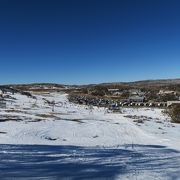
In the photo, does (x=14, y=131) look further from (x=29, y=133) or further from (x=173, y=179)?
(x=173, y=179)

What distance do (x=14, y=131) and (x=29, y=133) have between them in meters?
1.36

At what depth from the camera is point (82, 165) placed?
14094 mm

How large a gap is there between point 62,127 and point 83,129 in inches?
80.8

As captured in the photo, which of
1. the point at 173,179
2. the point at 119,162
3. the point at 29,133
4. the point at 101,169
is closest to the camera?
the point at 173,179

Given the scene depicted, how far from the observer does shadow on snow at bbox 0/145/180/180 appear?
483 inches

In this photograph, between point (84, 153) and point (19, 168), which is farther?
point (84, 153)

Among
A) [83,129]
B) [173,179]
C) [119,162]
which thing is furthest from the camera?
[83,129]

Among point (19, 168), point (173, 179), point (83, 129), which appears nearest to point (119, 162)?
point (173, 179)

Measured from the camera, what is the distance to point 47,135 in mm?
27156

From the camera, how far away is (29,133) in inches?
1057

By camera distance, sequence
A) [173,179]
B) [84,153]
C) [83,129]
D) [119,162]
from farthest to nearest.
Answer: [83,129], [84,153], [119,162], [173,179]

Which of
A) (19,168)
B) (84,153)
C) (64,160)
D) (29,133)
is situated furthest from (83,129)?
(19,168)

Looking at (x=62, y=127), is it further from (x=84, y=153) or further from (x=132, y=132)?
(x=84, y=153)

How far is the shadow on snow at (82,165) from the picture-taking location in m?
12.3
